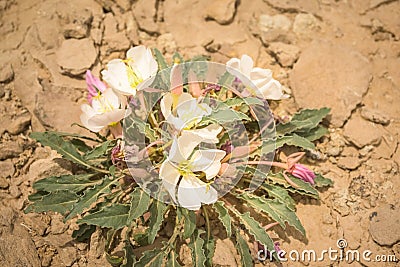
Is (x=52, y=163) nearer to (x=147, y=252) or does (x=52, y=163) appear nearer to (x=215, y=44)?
(x=147, y=252)

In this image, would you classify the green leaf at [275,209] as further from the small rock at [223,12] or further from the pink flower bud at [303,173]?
the small rock at [223,12]

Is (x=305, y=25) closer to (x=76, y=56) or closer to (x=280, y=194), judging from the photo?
(x=280, y=194)

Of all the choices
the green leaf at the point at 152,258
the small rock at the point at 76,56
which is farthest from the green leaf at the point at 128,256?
the small rock at the point at 76,56

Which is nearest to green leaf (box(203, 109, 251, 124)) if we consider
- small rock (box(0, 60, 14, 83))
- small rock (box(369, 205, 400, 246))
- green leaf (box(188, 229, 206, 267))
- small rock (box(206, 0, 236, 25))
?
green leaf (box(188, 229, 206, 267))

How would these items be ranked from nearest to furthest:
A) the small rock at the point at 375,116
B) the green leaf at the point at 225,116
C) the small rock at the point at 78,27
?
the green leaf at the point at 225,116 < the small rock at the point at 375,116 < the small rock at the point at 78,27

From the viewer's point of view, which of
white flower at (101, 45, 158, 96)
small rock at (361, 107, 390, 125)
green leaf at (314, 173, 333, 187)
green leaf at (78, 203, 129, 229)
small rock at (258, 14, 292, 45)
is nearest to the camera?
green leaf at (78, 203, 129, 229)

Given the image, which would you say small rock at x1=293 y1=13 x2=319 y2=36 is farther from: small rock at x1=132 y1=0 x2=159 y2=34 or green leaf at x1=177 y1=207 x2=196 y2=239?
green leaf at x1=177 y1=207 x2=196 y2=239

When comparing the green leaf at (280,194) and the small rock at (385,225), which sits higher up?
the green leaf at (280,194)

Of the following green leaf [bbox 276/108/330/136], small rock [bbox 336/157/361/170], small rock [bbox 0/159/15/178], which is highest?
green leaf [bbox 276/108/330/136]
